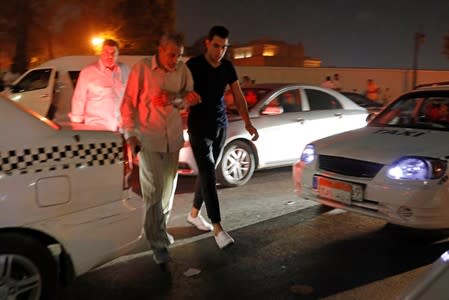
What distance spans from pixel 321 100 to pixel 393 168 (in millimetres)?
3818

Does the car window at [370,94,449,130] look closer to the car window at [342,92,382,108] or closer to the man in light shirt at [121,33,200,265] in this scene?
the man in light shirt at [121,33,200,265]

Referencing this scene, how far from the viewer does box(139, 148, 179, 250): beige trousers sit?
4031mm

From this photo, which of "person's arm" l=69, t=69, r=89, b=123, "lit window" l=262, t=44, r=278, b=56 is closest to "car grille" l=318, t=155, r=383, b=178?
"person's arm" l=69, t=69, r=89, b=123

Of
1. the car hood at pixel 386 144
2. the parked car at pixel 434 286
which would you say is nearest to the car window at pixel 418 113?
the car hood at pixel 386 144

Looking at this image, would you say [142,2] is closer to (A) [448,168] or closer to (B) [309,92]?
(B) [309,92]

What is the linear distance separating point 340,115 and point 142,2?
55.3ft

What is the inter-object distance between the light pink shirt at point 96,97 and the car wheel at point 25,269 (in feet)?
9.35

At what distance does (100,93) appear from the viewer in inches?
233

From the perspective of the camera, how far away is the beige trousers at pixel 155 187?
403 cm

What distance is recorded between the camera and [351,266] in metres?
4.30

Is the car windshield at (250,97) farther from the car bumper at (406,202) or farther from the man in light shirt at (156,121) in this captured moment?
the man in light shirt at (156,121)

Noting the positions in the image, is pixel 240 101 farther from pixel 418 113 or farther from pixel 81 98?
pixel 418 113

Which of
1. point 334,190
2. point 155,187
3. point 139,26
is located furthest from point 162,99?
point 139,26

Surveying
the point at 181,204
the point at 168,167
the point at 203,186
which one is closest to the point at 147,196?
the point at 168,167
